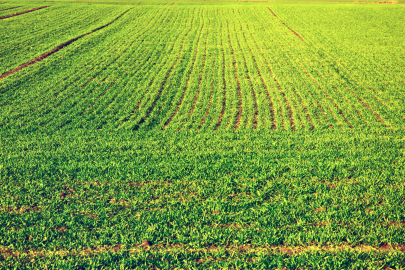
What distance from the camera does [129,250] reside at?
18.3ft

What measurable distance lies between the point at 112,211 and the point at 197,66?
1469cm

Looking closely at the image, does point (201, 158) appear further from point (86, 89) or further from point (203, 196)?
point (86, 89)

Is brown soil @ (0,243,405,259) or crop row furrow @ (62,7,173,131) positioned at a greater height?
crop row furrow @ (62,7,173,131)

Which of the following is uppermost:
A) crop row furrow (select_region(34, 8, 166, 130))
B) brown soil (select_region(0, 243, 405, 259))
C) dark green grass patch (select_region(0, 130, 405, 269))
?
crop row furrow (select_region(34, 8, 166, 130))

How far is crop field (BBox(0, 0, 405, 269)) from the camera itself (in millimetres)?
5688

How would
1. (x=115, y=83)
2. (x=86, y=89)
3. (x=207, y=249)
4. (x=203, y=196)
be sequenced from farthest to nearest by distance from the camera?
(x=115, y=83) < (x=86, y=89) < (x=203, y=196) < (x=207, y=249)

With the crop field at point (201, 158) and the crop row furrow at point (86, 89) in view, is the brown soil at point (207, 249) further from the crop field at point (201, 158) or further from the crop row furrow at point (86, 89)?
the crop row furrow at point (86, 89)

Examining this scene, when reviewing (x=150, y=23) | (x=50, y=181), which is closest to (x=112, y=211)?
(x=50, y=181)

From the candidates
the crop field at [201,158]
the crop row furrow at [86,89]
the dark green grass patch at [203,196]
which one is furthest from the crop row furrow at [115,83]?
the dark green grass patch at [203,196]

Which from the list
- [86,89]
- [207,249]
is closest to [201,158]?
[207,249]

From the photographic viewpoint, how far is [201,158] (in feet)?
29.6

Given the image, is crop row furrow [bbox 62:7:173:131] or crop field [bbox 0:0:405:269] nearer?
crop field [bbox 0:0:405:269]

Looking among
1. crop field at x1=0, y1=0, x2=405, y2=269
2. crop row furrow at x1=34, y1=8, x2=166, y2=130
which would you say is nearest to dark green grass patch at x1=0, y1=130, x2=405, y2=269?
crop field at x1=0, y1=0, x2=405, y2=269

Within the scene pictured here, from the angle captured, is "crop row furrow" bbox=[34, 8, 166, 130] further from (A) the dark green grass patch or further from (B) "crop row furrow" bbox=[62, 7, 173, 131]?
(A) the dark green grass patch
